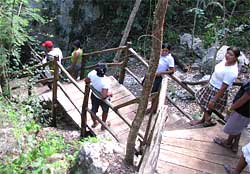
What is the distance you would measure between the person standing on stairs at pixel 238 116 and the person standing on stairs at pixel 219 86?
18.8 inches

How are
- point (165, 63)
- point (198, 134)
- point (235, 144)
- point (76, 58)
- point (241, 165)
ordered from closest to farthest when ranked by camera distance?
point (241, 165), point (235, 144), point (198, 134), point (165, 63), point (76, 58)

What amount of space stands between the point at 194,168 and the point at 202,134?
0.98 m

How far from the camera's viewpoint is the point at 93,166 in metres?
4.22

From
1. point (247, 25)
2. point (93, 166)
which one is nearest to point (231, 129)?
point (93, 166)

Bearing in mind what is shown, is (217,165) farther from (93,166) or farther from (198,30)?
(198,30)

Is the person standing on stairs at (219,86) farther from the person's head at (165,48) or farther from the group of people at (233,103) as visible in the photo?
the person's head at (165,48)

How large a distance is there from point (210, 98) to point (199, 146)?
0.83 m

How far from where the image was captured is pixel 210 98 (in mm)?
5449

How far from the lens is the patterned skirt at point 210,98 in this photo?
17.6ft

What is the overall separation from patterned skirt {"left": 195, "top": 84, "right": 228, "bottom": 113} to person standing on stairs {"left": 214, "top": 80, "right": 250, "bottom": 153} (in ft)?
2.23

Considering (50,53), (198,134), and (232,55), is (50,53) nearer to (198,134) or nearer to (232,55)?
(198,134)

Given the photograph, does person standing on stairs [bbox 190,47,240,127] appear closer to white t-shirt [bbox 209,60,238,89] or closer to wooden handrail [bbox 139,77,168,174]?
white t-shirt [bbox 209,60,238,89]

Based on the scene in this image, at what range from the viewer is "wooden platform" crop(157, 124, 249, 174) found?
4.48m

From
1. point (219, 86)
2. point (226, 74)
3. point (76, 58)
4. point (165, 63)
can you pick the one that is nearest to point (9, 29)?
point (76, 58)
